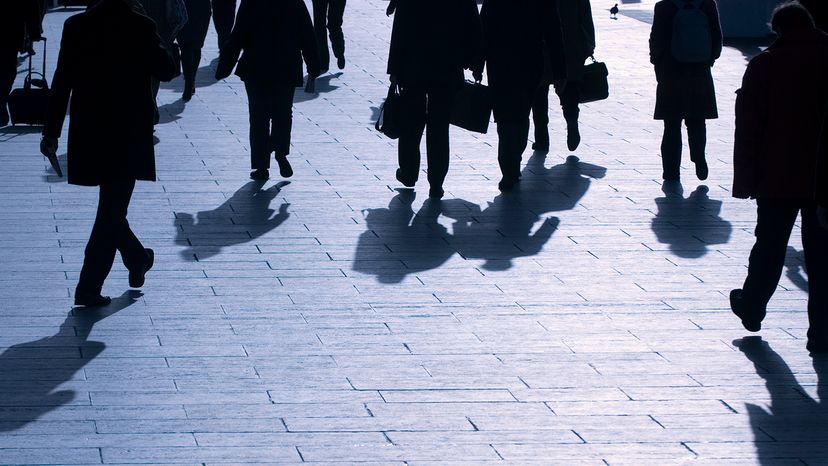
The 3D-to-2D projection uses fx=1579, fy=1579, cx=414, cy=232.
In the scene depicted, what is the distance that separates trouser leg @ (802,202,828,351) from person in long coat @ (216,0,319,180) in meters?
5.50

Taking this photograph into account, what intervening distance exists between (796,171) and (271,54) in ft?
18.2

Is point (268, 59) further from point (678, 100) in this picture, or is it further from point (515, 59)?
point (678, 100)

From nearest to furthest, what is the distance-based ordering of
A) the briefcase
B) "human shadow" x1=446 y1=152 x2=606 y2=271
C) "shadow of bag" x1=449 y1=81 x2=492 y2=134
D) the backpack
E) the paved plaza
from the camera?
the paved plaza
"human shadow" x1=446 y1=152 x2=606 y2=271
the backpack
"shadow of bag" x1=449 y1=81 x2=492 y2=134
the briefcase

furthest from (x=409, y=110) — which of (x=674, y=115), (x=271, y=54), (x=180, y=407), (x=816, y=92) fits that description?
(x=180, y=407)

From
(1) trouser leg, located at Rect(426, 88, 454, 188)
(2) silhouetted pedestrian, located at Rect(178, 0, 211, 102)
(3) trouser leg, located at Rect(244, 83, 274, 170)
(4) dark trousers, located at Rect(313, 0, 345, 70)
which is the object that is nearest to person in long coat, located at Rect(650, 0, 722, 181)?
(1) trouser leg, located at Rect(426, 88, 454, 188)

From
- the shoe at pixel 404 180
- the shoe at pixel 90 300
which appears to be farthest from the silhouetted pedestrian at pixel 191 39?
the shoe at pixel 90 300

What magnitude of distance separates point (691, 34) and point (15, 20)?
6.66 meters

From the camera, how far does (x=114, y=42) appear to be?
27.0 ft

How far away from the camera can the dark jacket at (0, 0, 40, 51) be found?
48.8 ft

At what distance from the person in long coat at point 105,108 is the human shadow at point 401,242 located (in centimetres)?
158

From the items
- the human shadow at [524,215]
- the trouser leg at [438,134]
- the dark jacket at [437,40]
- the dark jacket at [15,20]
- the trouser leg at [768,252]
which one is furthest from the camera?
the dark jacket at [15,20]

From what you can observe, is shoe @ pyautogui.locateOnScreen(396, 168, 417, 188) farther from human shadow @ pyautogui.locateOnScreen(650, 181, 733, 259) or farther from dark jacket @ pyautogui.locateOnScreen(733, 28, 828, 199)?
dark jacket @ pyautogui.locateOnScreen(733, 28, 828, 199)

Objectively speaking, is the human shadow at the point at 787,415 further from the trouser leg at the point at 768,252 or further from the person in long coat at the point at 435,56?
the person in long coat at the point at 435,56

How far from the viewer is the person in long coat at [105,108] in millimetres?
8219
